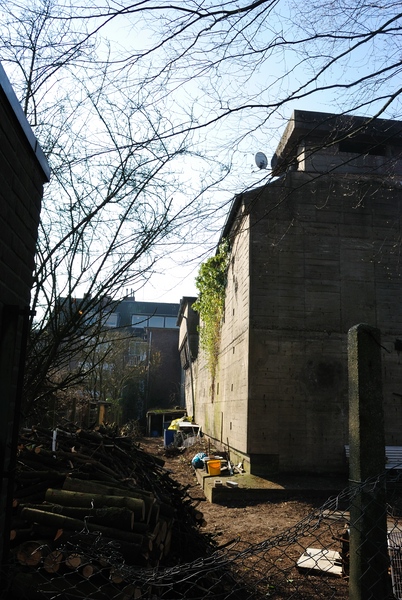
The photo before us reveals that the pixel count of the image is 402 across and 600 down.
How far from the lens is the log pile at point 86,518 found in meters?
3.55

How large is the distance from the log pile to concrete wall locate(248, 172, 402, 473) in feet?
20.6

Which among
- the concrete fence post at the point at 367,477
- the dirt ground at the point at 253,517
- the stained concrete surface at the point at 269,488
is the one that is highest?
the concrete fence post at the point at 367,477

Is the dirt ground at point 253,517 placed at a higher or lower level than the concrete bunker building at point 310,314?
lower

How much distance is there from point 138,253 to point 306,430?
837 cm

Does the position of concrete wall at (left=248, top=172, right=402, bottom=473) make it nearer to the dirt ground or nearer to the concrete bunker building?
the concrete bunker building

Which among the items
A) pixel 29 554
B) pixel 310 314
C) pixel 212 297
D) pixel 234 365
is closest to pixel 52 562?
pixel 29 554

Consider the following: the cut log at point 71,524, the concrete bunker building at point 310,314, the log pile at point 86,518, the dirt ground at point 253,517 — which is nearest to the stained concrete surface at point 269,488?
the dirt ground at point 253,517

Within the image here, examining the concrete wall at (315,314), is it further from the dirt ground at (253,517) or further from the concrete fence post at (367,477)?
the concrete fence post at (367,477)

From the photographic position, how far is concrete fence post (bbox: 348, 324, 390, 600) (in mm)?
2328

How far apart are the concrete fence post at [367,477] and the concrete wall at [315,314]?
940cm

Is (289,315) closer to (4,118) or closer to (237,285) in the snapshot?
(237,285)

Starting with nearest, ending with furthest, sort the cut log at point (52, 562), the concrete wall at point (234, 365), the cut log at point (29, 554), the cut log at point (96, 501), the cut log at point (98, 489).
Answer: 1. the cut log at point (52, 562)
2. the cut log at point (29, 554)
3. the cut log at point (96, 501)
4. the cut log at point (98, 489)
5. the concrete wall at point (234, 365)

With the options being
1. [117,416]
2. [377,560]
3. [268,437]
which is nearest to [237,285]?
[268,437]

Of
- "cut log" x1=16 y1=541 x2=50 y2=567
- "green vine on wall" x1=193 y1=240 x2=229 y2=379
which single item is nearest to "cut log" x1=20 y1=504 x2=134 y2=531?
"cut log" x1=16 y1=541 x2=50 y2=567
